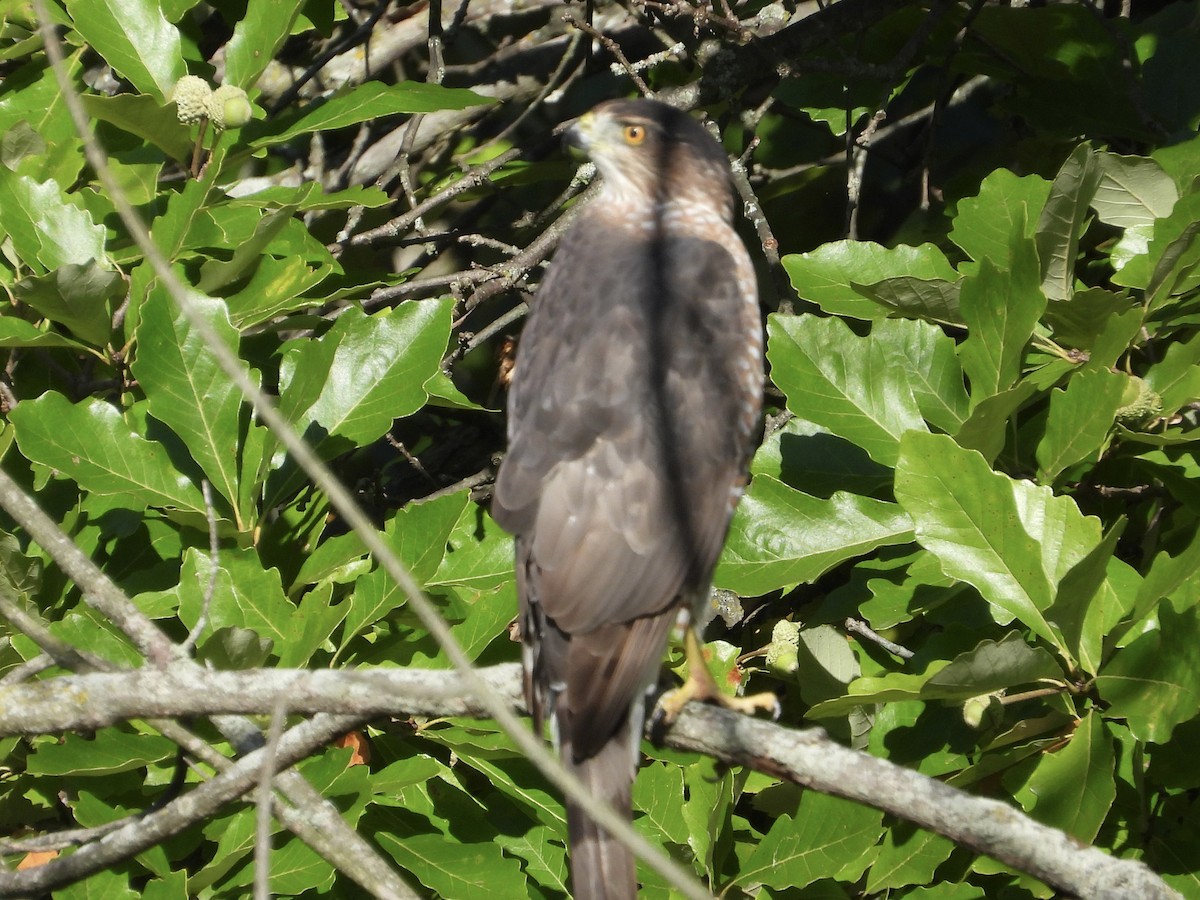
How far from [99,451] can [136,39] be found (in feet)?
4.33

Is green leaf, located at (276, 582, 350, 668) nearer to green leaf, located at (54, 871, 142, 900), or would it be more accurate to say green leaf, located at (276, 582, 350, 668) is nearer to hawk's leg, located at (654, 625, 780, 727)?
green leaf, located at (54, 871, 142, 900)

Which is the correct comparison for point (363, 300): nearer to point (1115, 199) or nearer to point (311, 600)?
point (311, 600)

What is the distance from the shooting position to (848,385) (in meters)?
3.12

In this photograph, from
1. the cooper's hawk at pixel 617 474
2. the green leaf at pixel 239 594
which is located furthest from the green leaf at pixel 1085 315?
the green leaf at pixel 239 594

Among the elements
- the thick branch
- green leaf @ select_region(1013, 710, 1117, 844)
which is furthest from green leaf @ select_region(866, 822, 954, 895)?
the thick branch

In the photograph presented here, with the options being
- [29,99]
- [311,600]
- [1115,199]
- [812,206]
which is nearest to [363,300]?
[29,99]

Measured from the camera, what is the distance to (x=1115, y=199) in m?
3.50

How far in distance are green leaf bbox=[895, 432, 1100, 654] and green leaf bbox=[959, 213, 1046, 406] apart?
0.42 meters

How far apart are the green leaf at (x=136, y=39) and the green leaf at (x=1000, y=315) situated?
2315mm

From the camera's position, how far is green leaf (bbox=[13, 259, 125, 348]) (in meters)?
3.09

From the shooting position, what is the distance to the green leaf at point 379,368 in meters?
3.26

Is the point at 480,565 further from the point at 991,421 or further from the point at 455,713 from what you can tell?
the point at 991,421

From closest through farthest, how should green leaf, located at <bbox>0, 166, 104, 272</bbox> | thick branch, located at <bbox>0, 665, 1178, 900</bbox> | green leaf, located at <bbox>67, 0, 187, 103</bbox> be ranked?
thick branch, located at <bbox>0, 665, 1178, 900</bbox> < green leaf, located at <bbox>0, 166, 104, 272</bbox> < green leaf, located at <bbox>67, 0, 187, 103</bbox>

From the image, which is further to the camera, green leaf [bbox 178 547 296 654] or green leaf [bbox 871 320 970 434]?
green leaf [bbox 871 320 970 434]
